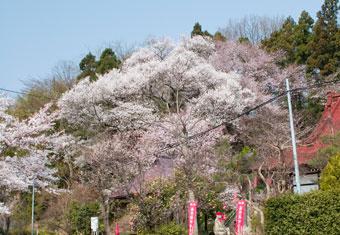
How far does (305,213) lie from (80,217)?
1452cm

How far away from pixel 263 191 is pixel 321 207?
7329mm

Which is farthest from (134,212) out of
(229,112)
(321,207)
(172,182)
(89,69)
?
(89,69)

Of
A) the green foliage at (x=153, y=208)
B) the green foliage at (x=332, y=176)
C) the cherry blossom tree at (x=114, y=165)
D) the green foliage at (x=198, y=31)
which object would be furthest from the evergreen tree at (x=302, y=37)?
the green foliage at (x=332, y=176)

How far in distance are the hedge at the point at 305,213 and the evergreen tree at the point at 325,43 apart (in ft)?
52.8

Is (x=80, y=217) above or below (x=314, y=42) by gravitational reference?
below

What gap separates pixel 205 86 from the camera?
2483 cm

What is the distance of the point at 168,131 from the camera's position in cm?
2303

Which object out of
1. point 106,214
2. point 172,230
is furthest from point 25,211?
point 172,230

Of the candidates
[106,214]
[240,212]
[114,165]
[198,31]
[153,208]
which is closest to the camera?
[240,212]

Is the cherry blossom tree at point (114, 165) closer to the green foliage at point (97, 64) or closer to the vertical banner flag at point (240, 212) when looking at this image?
the vertical banner flag at point (240, 212)

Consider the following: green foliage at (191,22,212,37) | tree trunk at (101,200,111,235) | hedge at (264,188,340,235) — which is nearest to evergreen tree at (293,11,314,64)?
green foliage at (191,22,212,37)

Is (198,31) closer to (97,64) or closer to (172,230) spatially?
(97,64)

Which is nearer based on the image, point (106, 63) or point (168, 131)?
point (168, 131)

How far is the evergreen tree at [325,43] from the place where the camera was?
85.5 feet
